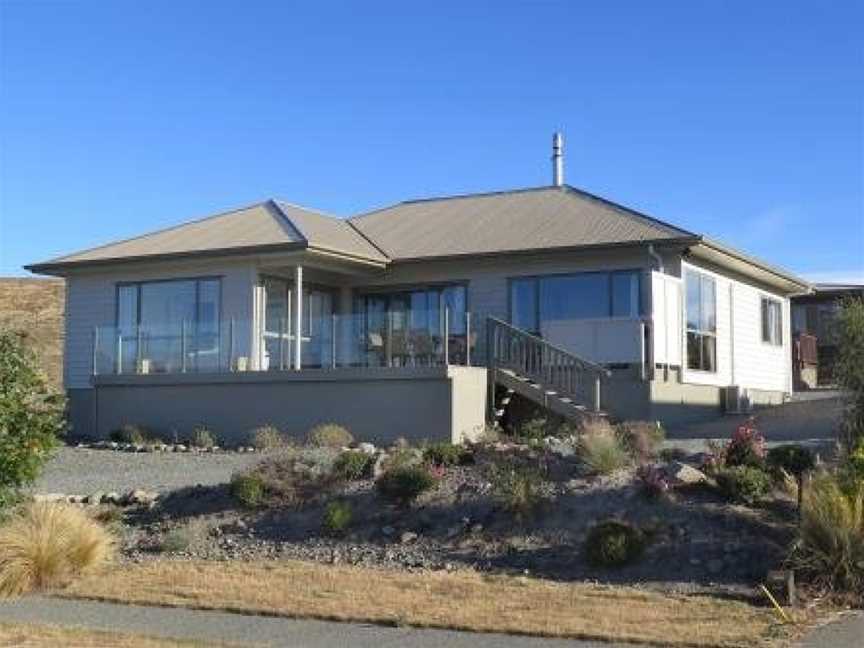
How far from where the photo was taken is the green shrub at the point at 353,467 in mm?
15039

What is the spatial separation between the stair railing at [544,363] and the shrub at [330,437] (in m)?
3.55

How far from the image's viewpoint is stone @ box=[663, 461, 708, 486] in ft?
42.8

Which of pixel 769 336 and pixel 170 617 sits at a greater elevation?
pixel 769 336

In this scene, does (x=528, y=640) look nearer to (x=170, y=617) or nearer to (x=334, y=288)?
(x=170, y=617)

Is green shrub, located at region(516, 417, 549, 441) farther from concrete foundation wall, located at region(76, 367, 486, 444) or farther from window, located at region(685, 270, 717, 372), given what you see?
window, located at region(685, 270, 717, 372)

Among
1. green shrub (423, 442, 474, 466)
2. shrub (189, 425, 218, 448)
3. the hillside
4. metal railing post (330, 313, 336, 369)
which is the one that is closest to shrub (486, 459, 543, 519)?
green shrub (423, 442, 474, 466)

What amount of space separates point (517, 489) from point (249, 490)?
3560 millimetres

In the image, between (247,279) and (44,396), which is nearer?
(44,396)

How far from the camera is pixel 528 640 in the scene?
9055 millimetres

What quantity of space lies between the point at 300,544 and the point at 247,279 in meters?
13.1

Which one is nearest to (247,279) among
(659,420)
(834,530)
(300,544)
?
(659,420)

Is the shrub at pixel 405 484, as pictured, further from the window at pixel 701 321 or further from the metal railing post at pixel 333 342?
the window at pixel 701 321

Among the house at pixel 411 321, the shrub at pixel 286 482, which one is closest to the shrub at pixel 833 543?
the shrub at pixel 286 482

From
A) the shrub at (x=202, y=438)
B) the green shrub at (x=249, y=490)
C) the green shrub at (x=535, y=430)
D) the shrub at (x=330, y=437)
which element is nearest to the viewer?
the green shrub at (x=249, y=490)
